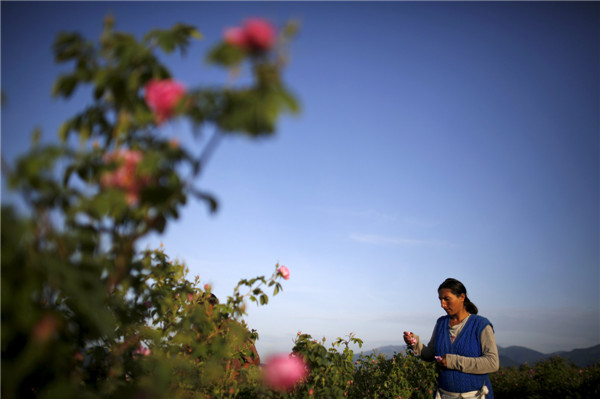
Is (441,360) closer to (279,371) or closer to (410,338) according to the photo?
(410,338)

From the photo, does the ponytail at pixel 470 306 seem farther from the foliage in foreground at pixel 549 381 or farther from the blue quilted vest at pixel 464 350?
the foliage in foreground at pixel 549 381

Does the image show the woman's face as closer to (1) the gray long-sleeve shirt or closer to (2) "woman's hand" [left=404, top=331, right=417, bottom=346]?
(1) the gray long-sleeve shirt

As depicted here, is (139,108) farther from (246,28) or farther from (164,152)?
(246,28)

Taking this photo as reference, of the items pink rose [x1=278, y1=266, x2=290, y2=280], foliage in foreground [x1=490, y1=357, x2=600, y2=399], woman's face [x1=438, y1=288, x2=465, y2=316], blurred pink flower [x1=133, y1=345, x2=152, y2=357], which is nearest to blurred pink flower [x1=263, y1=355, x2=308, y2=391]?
pink rose [x1=278, y1=266, x2=290, y2=280]

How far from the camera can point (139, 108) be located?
3.81 ft

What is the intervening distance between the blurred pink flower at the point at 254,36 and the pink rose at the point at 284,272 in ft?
5.36

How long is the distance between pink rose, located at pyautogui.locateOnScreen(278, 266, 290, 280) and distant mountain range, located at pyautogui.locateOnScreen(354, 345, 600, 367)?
10.7 feet

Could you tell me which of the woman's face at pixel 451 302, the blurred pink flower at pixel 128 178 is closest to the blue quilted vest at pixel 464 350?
the woman's face at pixel 451 302

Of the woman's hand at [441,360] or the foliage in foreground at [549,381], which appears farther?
the foliage in foreground at [549,381]

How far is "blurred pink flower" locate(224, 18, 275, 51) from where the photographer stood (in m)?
1.00

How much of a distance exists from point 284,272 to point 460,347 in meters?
2.10

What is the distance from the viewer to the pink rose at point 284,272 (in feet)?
7.78

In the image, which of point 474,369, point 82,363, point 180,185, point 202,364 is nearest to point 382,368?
point 474,369

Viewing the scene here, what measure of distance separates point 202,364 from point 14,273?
122cm
